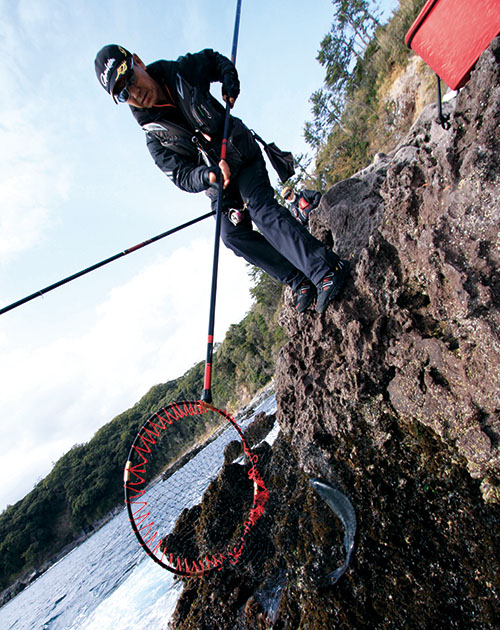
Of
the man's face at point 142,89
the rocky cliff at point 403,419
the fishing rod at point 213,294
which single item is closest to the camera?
the rocky cliff at point 403,419

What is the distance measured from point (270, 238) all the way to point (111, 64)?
2.58m

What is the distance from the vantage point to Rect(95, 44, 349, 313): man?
330cm

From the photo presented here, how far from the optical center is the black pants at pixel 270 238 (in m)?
3.16

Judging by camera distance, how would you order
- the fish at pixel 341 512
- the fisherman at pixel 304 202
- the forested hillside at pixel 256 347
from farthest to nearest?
1. the forested hillside at pixel 256 347
2. the fisherman at pixel 304 202
3. the fish at pixel 341 512

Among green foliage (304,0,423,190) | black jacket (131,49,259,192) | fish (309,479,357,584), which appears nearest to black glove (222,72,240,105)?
black jacket (131,49,259,192)

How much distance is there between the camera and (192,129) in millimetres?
3760

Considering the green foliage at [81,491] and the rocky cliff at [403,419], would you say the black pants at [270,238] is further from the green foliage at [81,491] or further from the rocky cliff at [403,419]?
the green foliage at [81,491]

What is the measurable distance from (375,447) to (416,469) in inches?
15.7

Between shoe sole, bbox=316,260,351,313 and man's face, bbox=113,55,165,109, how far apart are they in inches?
119

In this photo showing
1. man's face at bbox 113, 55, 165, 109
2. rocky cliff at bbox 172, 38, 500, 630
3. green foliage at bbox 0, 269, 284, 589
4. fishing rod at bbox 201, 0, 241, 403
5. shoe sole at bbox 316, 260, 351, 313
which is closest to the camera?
rocky cliff at bbox 172, 38, 500, 630

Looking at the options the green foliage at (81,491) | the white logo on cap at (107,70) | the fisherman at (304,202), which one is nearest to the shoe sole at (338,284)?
the white logo on cap at (107,70)

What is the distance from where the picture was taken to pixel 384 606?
2.09m

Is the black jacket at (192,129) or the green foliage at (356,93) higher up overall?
the green foliage at (356,93)

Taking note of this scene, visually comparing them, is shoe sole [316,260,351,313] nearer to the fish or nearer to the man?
the man
